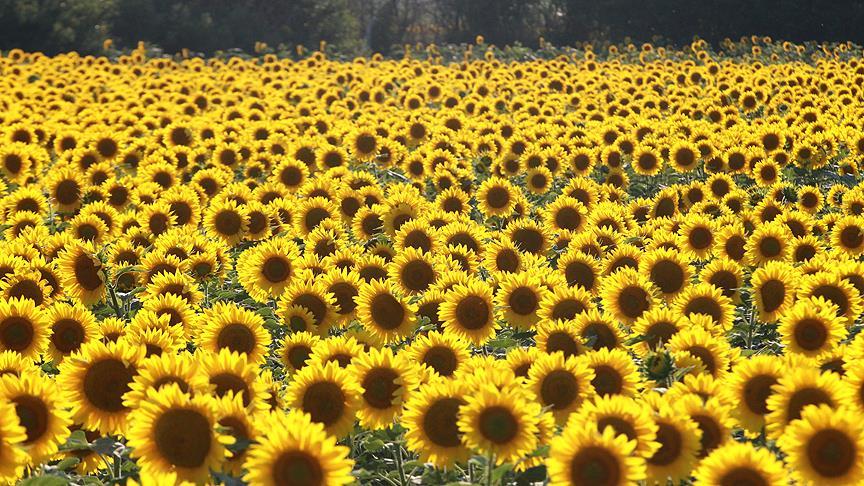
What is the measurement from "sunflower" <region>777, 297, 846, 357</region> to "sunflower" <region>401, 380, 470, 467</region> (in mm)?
2143

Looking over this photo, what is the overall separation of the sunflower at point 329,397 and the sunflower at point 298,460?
83 cm

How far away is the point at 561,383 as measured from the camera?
4.14 metres

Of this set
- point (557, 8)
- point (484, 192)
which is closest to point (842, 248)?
point (484, 192)

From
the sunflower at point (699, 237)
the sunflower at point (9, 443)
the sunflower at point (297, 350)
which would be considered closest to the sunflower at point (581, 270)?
the sunflower at point (699, 237)

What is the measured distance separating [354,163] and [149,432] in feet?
29.3

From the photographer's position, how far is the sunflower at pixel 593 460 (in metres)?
3.19

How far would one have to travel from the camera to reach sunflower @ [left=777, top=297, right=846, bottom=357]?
16.7 feet

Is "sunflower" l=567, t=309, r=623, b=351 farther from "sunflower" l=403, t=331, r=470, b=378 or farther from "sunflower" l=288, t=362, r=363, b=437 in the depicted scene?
"sunflower" l=288, t=362, r=363, b=437

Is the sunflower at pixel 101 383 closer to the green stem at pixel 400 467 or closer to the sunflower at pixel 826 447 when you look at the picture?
the green stem at pixel 400 467

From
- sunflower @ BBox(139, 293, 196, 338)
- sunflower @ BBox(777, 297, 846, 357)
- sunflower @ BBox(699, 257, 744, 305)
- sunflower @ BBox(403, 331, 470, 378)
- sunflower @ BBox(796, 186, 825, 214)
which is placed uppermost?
sunflower @ BBox(796, 186, 825, 214)

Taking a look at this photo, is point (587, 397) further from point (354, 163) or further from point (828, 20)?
point (828, 20)

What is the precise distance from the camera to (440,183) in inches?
404

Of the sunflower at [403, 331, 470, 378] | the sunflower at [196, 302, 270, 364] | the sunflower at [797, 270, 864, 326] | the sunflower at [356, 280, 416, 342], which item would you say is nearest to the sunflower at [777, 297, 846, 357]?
the sunflower at [797, 270, 864, 326]

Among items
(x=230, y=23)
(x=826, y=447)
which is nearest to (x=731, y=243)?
(x=826, y=447)
